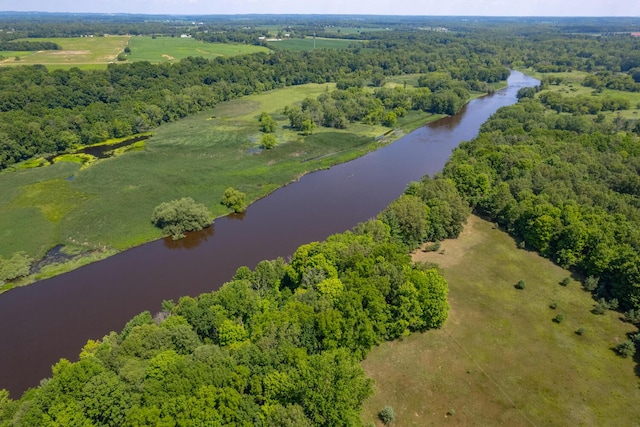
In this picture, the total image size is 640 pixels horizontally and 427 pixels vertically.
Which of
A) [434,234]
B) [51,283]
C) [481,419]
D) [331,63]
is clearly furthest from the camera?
[331,63]

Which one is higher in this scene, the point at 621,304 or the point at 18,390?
the point at 621,304

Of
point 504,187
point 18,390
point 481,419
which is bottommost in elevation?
point 18,390

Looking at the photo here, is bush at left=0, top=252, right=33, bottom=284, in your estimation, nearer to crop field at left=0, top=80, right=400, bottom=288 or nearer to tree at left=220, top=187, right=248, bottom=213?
crop field at left=0, top=80, right=400, bottom=288

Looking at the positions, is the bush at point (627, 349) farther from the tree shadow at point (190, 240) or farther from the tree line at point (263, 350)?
the tree shadow at point (190, 240)

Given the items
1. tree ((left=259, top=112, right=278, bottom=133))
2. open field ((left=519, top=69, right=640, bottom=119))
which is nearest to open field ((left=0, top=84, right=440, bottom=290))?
tree ((left=259, top=112, right=278, bottom=133))

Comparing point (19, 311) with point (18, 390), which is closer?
point (18, 390)

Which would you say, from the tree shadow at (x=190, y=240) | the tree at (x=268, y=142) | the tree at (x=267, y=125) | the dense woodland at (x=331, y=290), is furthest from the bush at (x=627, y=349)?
the tree at (x=267, y=125)

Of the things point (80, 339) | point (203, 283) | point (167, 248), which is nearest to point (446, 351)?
point (203, 283)

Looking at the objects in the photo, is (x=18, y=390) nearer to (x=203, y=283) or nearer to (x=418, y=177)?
(x=203, y=283)
